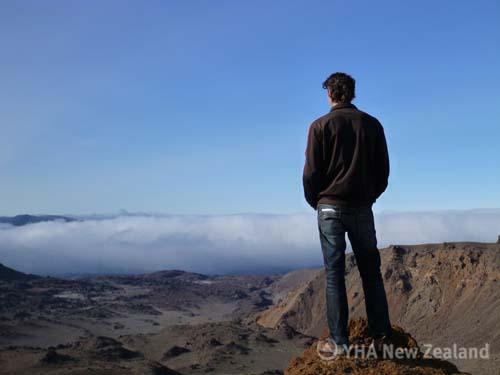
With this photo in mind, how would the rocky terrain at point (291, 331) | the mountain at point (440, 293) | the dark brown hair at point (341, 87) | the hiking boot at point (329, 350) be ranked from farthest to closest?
the mountain at point (440, 293), the rocky terrain at point (291, 331), the dark brown hair at point (341, 87), the hiking boot at point (329, 350)

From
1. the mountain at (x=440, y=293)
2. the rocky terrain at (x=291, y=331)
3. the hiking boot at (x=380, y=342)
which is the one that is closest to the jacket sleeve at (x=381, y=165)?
the hiking boot at (x=380, y=342)

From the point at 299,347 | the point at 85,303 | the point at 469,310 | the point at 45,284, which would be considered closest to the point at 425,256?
the point at 469,310

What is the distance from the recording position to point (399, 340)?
17.8 feet

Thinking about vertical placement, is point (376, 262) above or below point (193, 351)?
above

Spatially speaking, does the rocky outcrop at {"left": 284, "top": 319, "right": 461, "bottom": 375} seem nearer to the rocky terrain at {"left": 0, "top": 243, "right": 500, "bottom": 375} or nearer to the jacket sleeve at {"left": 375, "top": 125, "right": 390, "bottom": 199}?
the rocky terrain at {"left": 0, "top": 243, "right": 500, "bottom": 375}

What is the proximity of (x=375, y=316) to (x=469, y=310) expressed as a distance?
2910 cm

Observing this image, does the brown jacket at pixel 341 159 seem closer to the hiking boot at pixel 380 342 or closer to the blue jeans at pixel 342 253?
the blue jeans at pixel 342 253

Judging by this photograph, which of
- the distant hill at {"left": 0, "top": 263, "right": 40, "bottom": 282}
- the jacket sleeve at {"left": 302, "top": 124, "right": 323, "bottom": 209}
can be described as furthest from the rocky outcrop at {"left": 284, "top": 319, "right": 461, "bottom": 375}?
the distant hill at {"left": 0, "top": 263, "right": 40, "bottom": 282}

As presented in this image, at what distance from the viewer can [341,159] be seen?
193 inches

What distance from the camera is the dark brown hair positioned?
5.11 m

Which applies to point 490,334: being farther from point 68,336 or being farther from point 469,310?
point 68,336

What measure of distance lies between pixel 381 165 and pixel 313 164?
60 cm

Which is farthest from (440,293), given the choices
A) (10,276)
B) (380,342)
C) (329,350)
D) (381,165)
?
(10,276)

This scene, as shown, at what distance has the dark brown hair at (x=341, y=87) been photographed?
201 inches
